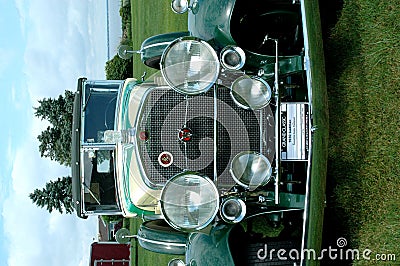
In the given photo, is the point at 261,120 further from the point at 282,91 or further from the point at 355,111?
the point at 355,111

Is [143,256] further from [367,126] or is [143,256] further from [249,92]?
[249,92]

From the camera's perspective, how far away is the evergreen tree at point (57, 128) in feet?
70.5

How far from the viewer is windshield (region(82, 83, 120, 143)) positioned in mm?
5176

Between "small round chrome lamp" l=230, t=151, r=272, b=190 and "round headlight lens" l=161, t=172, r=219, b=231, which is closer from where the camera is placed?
"round headlight lens" l=161, t=172, r=219, b=231

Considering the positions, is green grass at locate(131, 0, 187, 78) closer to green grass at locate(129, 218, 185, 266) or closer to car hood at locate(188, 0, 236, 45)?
green grass at locate(129, 218, 185, 266)

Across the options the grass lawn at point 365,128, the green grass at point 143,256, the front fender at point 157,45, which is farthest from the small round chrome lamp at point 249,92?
the green grass at point 143,256

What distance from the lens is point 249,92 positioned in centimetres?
459

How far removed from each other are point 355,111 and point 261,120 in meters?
1.14

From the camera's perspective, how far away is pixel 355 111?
5.14 m

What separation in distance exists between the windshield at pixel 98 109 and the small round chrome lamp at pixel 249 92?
1.39m

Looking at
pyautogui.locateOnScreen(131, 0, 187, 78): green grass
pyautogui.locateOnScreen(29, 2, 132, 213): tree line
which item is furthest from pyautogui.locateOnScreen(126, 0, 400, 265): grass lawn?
pyautogui.locateOnScreen(29, 2, 132, 213): tree line

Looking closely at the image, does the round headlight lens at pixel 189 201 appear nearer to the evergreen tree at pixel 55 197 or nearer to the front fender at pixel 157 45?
the front fender at pixel 157 45

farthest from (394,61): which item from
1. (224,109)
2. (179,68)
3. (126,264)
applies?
(126,264)

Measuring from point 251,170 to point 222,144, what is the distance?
1.17ft
